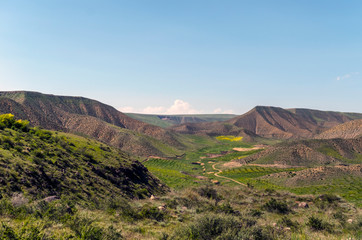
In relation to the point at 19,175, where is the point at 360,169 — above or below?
below

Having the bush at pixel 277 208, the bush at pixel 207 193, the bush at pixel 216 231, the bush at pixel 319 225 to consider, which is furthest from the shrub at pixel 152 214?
the bush at pixel 207 193

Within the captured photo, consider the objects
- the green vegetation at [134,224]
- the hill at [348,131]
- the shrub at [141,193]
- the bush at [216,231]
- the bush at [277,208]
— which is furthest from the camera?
the hill at [348,131]

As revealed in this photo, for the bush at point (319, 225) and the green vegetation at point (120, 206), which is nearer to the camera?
the green vegetation at point (120, 206)

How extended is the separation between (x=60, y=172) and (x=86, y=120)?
87450 mm

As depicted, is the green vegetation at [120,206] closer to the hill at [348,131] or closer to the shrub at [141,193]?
the shrub at [141,193]

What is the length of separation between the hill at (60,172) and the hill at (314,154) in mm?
57690

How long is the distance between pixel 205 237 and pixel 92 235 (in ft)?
19.6

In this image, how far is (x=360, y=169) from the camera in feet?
177

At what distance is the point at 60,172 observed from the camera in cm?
2464

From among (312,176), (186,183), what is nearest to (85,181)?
(186,183)

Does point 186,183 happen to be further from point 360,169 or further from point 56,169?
point 360,169

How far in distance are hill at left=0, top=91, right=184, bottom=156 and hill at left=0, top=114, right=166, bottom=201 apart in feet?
112

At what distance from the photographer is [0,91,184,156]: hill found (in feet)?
271

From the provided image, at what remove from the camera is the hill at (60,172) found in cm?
1898
